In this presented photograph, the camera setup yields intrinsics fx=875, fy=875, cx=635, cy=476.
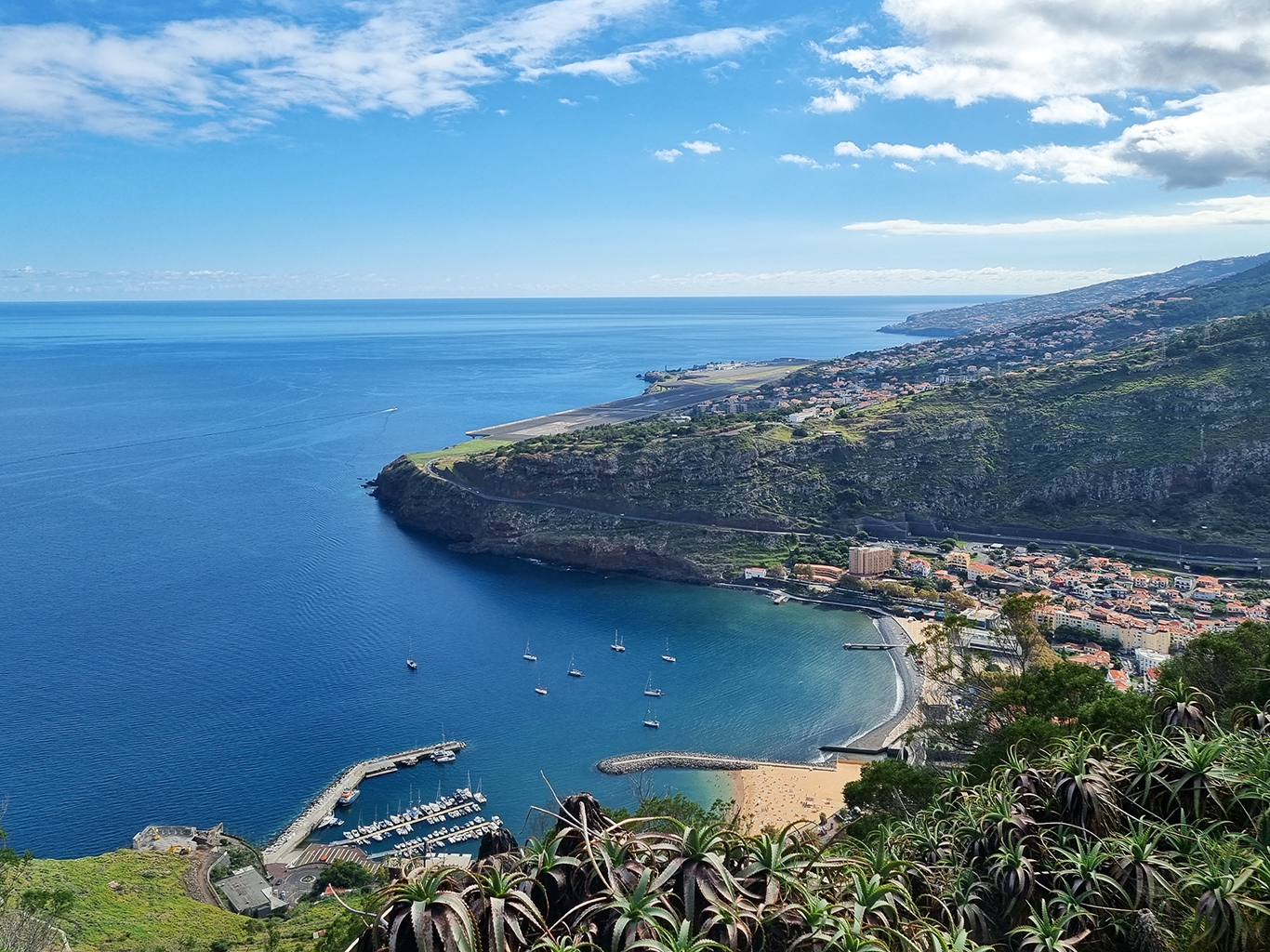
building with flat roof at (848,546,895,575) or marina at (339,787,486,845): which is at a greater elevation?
building with flat roof at (848,546,895,575)

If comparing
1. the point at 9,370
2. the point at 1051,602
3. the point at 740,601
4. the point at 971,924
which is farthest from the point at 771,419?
the point at 9,370

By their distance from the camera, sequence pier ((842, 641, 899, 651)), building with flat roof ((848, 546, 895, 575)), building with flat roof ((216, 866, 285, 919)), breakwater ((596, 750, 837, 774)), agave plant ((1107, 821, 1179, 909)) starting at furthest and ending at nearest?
→ building with flat roof ((848, 546, 895, 575)) → pier ((842, 641, 899, 651)) → breakwater ((596, 750, 837, 774)) → building with flat roof ((216, 866, 285, 919)) → agave plant ((1107, 821, 1179, 909))

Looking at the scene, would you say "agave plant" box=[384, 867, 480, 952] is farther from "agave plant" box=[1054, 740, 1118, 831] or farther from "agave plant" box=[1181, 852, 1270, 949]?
"agave plant" box=[1054, 740, 1118, 831]

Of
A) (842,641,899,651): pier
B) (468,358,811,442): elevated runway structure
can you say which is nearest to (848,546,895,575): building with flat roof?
(842,641,899,651): pier

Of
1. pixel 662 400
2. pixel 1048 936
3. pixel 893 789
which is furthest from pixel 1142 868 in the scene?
pixel 662 400

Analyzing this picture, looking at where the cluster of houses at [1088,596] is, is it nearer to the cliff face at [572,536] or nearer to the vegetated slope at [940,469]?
the cliff face at [572,536]

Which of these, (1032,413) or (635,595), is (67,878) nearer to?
(635,595)
